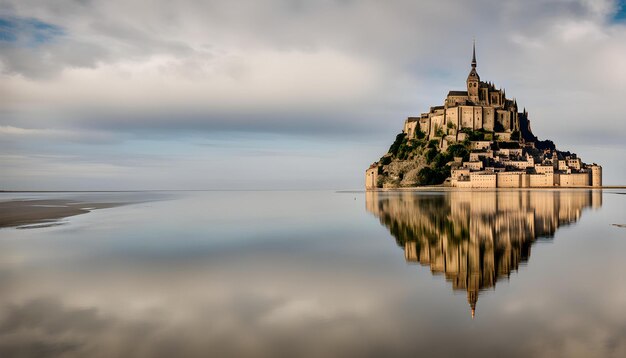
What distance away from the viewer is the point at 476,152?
80750 millimetres

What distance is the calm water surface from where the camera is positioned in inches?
209

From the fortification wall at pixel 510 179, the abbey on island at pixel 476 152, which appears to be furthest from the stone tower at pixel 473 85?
the fortification wall at pixel 510 179

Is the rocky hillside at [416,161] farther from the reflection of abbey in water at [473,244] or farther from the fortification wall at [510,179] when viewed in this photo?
the reflection of abbey in water at [473,244]

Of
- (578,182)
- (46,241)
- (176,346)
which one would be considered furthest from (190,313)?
(578,182)

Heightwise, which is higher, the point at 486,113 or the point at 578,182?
the point at 486,113

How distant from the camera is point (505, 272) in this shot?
9.12 metres

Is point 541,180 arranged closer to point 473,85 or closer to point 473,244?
point 473,85

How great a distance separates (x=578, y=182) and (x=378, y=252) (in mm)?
79683

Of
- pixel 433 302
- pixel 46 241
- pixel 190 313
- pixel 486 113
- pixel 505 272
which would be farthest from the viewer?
pixel 486 113

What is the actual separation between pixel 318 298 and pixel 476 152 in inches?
3096

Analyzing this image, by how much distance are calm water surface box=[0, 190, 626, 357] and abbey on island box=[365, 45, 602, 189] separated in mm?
67305

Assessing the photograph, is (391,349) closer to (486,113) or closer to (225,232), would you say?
(225,232)

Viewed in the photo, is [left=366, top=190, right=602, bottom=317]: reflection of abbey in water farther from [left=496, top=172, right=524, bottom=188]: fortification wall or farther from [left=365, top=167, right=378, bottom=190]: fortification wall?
[left=365, top=167, right=378, bottom=190]: fortification wall

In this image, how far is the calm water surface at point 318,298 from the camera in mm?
5316
